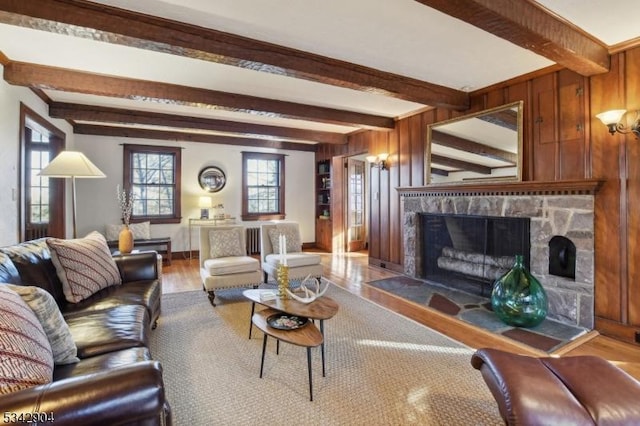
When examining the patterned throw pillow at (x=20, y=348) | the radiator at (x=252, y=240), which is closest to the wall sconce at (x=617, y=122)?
the patterned throw pillow at (x=20, y=348)

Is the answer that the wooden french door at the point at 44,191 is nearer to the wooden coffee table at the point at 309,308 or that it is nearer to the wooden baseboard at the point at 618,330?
the wooden coffee table at the point at 309,308

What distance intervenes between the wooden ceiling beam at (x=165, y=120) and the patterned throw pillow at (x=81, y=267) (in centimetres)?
286

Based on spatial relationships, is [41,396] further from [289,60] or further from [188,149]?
[188,149]

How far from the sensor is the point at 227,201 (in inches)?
279

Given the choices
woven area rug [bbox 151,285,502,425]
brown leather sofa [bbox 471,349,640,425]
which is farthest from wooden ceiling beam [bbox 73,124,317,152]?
brown leather sofa [bbox 471,349,640,425]

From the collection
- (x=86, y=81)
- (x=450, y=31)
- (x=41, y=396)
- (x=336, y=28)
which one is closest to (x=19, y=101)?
(x=86, y=81)

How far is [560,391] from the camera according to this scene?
56.2 inches

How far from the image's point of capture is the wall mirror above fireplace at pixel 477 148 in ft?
11.9

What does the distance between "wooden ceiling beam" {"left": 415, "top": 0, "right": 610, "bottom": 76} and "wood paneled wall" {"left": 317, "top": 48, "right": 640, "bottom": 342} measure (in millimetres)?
228

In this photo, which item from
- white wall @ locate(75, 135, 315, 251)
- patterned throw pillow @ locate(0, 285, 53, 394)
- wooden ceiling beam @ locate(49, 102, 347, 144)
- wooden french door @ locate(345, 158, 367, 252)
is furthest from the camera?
wooden french door @ locate(345, 158, 367, 252)

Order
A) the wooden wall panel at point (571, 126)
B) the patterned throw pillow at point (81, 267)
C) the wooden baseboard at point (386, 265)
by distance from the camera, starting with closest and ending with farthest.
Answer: the patterned throw pillow at point (81, 267)
the wooden wall panel at point (571, 126)
the wooden baseboard at point (386, 265)

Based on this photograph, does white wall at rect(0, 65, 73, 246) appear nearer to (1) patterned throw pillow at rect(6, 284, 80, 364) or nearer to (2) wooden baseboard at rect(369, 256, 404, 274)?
(1) patterned throw pillow at rect(6, 284, 80, 364)

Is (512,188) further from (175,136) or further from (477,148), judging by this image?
(175,136)

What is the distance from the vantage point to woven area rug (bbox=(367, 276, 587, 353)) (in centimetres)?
278
